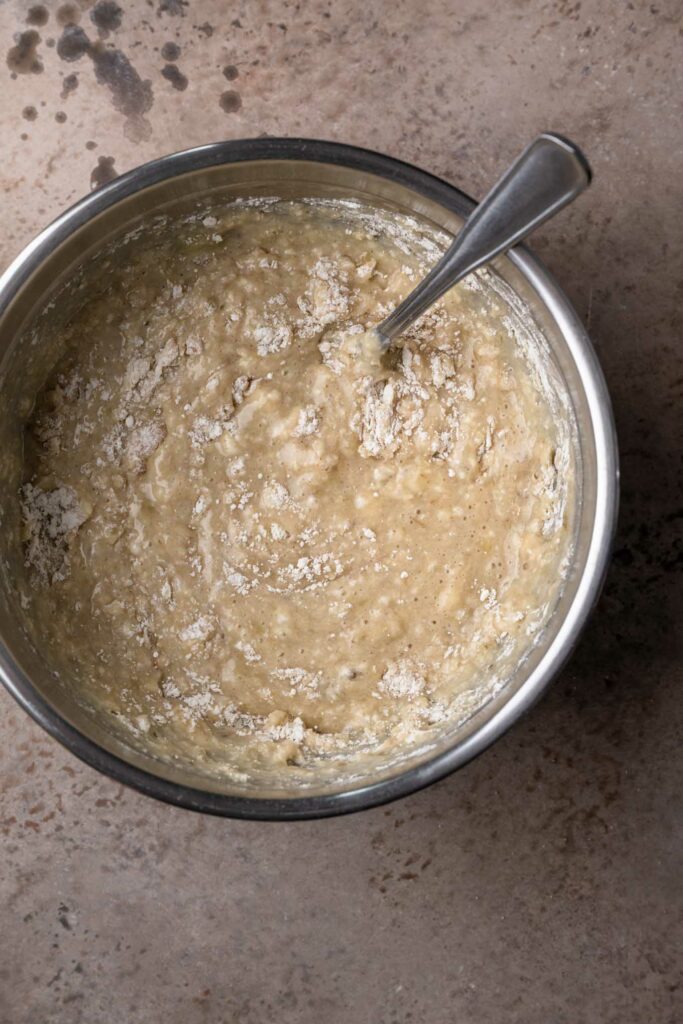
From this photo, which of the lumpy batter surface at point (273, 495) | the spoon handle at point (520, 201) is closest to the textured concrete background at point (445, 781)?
the lumpy batter surface at point (273, 495)

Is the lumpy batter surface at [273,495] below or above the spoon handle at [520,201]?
below

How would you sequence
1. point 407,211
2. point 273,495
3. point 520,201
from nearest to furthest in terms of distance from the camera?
point 520,201 → point 407,211 → point 273,495

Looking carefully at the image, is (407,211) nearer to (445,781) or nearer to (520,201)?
(520,201)

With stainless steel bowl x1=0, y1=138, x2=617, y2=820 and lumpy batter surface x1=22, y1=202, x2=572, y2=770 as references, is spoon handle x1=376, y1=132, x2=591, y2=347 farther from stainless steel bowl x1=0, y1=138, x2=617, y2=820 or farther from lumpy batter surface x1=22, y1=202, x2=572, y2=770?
lumpy batter surface x1=22, y1=202, x2=572, y2=770

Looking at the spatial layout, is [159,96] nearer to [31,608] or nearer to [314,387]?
[314,387]

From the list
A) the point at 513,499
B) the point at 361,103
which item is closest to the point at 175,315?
the point at 361,103

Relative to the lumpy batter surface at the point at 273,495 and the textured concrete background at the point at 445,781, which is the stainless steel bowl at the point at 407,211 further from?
the textured concrete background at the point at 445,781

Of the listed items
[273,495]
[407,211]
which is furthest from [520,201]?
[273,495]

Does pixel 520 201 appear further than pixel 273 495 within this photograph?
No
